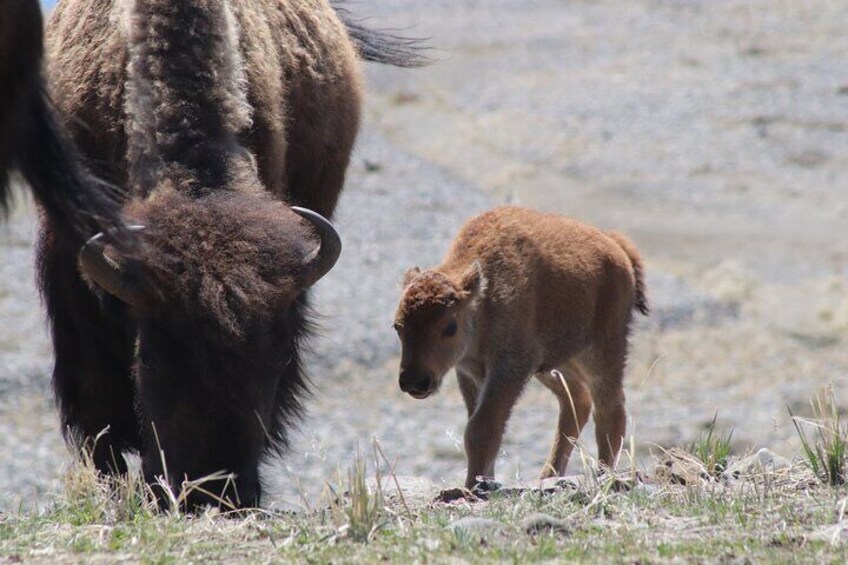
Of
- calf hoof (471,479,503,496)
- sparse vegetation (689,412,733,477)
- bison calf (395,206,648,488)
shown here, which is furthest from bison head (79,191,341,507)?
sparse vegetation (689,412,733,477)

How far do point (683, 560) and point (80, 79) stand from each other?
4.18 m

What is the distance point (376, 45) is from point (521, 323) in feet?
11.6

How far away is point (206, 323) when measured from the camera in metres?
6.19

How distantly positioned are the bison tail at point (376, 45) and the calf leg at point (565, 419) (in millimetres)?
3210

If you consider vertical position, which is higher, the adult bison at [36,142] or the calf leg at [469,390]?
the adult bison at [36,142]

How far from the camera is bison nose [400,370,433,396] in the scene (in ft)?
23.0

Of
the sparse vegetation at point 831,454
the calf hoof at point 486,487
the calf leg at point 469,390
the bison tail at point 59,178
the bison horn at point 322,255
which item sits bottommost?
the calf leg at point 469,390

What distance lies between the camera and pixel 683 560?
15.2 feet

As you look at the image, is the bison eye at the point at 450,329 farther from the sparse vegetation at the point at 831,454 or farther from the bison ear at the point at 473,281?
the sparse vegetation at the point at 831,454

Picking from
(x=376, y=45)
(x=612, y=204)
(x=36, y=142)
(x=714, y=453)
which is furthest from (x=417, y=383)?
(x=612, y=204)

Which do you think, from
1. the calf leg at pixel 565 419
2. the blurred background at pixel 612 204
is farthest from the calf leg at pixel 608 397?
the blurred background at pixel 612 204

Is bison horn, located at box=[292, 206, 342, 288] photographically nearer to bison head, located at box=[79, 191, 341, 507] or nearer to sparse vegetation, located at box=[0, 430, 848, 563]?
bison head, located at box=[79, 191, 341, 507]

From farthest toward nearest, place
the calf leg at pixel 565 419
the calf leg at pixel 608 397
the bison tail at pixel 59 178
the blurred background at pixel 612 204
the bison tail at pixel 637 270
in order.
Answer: the blurred background at pixel 612 204, the bison tail at pixel 637 270, the calf leg at pixel 608 397, the calf leg at pixel 565 419, the bison tail at pixel 59 178

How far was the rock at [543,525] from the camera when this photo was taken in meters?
5.01
